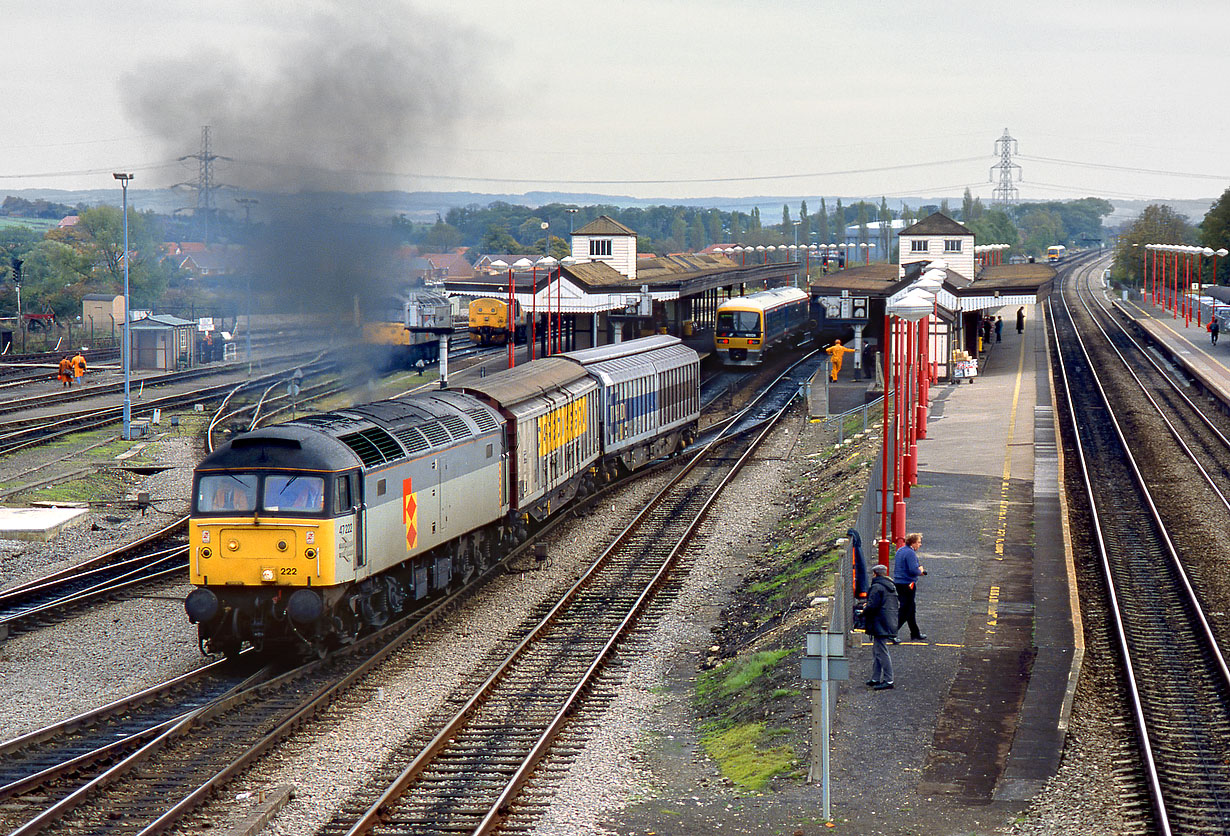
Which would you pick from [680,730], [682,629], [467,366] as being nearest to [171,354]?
[467,366]

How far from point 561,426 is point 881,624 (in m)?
13.8

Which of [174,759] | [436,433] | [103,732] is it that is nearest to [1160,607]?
[436,433]

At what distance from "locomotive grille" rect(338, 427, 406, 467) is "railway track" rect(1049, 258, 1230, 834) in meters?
10.6

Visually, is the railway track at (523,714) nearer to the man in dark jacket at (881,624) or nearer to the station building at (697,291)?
the man in dark jacket at (881,624)

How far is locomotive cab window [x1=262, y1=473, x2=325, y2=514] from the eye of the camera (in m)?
18.5

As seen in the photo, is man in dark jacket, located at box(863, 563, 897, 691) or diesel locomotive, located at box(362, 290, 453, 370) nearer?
man in dark jacket, located at box(863, 563, 897, 691)

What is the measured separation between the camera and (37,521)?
2914 centimetres

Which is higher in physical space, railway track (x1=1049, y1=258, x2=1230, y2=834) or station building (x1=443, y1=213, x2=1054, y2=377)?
station building (x1=443, y1=213, x2=1054, y2=377)

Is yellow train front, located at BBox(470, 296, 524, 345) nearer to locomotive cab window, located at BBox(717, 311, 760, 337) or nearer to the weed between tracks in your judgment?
locomotive cab window, located at BBox(717, 311, 760, 337)

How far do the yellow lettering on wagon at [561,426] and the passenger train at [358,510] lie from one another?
12cm

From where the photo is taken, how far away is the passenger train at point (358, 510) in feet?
60.7

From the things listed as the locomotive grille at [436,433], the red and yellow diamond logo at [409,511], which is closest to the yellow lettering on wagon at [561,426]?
the locomotive grille at [436,433]

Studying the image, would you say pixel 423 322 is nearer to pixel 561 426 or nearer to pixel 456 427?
pixel 561 426

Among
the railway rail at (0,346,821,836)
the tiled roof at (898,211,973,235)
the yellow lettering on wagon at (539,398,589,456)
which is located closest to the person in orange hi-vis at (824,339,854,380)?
the yellow lettering on wagon at (539,398,589,456)
